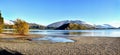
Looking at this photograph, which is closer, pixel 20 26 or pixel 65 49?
pixel 65 49

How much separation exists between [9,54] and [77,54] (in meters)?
6.97

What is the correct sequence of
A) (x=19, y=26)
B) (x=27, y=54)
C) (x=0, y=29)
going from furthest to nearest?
(x=19, y=26), (x=0, y=29), (x=27, y=54)

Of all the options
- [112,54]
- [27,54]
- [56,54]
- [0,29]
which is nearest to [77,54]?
[56,54]

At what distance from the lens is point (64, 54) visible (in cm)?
2141

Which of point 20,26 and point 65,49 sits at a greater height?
point 20,26

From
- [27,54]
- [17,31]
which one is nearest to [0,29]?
[17,31]

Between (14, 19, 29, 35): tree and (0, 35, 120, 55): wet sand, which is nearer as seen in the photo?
(0, 35, 120, 55): wet sand

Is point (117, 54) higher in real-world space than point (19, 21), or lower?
lower

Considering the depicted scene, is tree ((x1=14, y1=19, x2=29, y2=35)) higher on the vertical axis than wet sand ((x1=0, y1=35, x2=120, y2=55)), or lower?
higher

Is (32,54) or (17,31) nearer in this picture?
(32,54)

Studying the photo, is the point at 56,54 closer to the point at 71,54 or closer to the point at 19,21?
the point at 71,54

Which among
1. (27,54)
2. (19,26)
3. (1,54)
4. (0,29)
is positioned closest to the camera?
(1,54)

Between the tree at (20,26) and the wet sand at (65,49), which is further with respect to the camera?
the tree at (20,26)

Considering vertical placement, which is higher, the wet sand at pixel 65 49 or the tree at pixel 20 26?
the tree at pixel 20 26
